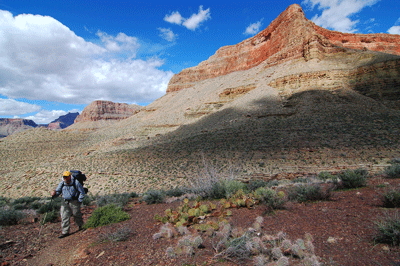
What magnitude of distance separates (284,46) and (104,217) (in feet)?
137

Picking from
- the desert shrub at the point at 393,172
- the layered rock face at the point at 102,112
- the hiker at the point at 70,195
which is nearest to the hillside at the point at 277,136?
the desert shrub at the point at 393,172

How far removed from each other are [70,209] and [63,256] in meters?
1.61

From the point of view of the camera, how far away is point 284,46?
37438 millimetres

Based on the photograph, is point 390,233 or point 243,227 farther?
point 243,227

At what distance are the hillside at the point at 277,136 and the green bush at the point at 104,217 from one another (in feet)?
17.8

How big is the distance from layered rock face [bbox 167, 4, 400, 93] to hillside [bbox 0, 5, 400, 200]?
35cm

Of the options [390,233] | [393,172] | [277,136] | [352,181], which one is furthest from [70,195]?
[277,136]

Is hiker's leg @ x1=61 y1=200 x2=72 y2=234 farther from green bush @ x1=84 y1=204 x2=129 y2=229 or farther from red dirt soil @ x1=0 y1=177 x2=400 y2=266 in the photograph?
green bush @ x1=84 y1=204 x2=129 y2=229

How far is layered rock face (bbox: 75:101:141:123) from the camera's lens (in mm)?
129875

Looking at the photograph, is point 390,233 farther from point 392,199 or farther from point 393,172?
point 393,172

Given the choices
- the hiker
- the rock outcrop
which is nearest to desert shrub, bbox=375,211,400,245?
the hiker

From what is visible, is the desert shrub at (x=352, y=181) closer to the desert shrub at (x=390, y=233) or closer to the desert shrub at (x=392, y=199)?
the desert shrub at (x=392, y=199)

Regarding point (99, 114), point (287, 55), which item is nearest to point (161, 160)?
point (287, 55)

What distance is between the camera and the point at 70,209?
5254mm
